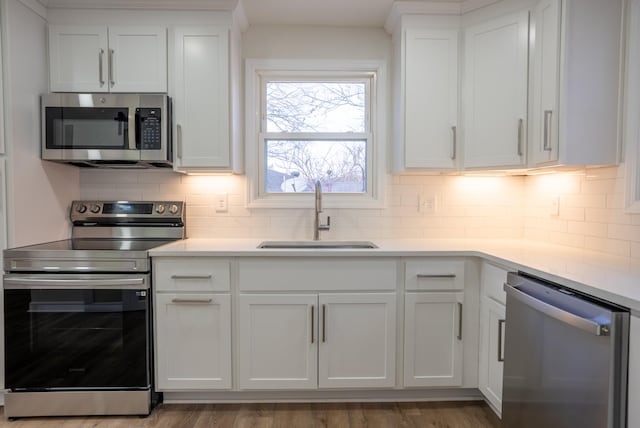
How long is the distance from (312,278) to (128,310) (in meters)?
0.97

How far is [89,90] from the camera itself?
2322 mm

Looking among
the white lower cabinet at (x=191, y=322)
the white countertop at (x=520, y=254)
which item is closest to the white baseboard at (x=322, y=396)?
the white lower cabinet at (x=191, y=322)

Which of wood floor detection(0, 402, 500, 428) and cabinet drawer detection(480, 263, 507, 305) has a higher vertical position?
cabinet drawer detection(480, 263, 507, 305)

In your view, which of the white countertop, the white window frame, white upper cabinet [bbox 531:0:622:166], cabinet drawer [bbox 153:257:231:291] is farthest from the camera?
the white window frame

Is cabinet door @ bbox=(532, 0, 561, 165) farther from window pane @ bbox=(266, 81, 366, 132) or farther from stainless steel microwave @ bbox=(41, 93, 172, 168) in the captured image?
stainless steel microwave @ bbox=(41, 93, 172, 168)

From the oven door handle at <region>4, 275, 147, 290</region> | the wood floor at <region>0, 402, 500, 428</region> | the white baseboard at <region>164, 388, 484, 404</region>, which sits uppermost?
the oven door handle at <region>4, 275, 147, 290</region>

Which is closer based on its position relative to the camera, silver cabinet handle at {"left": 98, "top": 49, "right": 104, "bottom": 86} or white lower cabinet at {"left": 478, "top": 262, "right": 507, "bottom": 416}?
white lower cabinet at {"left": 478, "top": 262, "right": 507, "bottom": 416}

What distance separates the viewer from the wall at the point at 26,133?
6.66 ft

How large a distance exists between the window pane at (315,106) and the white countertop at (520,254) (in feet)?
2.83

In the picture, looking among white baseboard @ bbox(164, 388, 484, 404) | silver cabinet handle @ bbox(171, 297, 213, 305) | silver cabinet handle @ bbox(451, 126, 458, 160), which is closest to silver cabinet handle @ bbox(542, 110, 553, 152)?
silver cabinet handle @ bbox(451, 126, 458, 160)

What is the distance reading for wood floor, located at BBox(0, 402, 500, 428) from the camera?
203 centimetres

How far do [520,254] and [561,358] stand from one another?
700mm

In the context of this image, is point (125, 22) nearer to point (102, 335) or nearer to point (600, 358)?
point (102, 335)

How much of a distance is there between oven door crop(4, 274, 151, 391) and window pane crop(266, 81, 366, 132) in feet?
4.65
